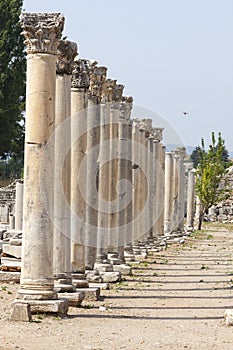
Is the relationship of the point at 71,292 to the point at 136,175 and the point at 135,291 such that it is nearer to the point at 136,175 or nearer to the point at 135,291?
the point at 135,291

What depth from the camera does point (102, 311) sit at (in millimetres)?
15852

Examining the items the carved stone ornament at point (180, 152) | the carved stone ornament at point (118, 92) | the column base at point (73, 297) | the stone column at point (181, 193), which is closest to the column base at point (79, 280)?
the column base at point (73, 297)

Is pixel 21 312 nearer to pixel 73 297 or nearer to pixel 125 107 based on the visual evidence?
pixel 73 297

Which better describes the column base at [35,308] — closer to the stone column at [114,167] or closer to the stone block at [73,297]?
the stone block at [73,297]

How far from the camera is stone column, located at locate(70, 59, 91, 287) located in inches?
727

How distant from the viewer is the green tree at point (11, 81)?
57.6 meters

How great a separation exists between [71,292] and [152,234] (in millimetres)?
19335

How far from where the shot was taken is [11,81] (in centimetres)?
5838

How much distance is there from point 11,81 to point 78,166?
133 feet

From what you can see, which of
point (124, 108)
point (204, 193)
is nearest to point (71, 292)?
point (124, 108)

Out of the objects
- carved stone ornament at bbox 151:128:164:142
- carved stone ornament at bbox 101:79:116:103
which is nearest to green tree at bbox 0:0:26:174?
carved stone ornament at bbox 151:128:164:142

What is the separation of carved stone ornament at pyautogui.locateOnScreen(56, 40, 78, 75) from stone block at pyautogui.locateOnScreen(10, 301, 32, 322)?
4817 mm

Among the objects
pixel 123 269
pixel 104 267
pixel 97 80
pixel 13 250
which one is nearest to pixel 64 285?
pixel 13 250

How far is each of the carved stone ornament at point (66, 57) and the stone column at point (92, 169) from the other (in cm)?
332
